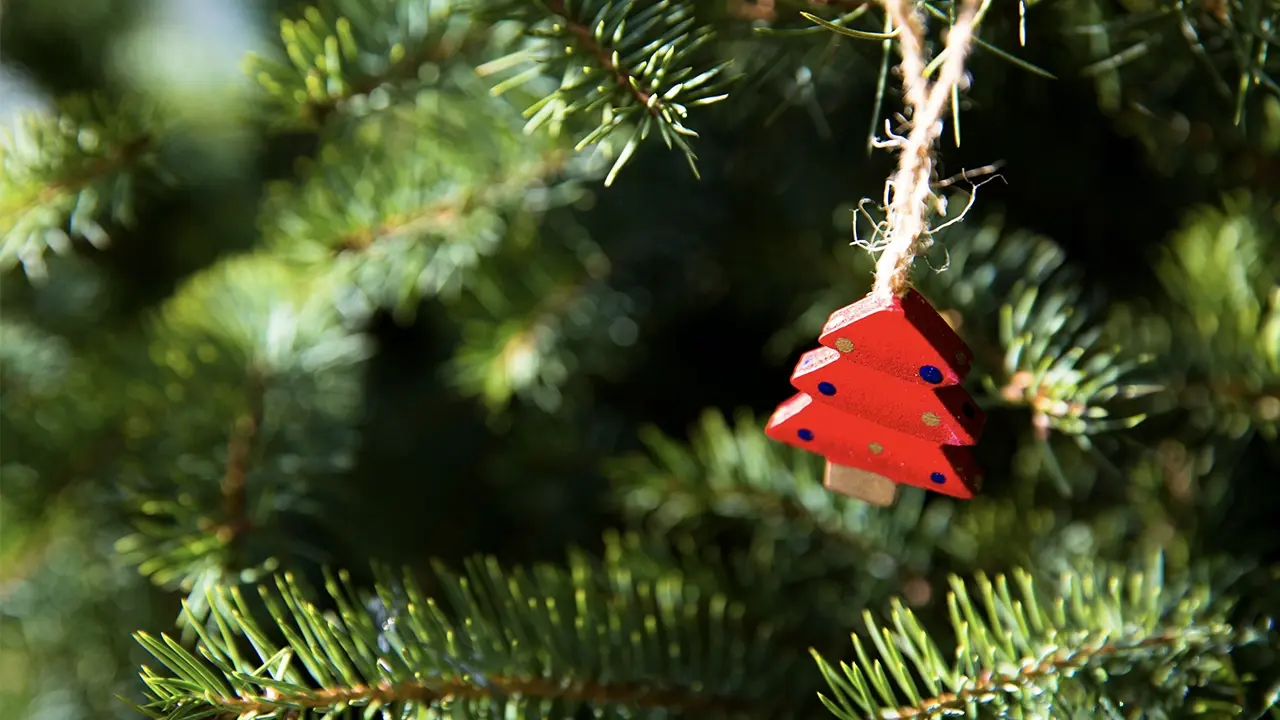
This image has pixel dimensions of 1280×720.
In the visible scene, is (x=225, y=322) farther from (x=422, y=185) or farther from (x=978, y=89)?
(x=978, y=89)

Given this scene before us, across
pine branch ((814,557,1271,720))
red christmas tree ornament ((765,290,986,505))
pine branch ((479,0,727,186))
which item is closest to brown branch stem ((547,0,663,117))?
pine branch ((479,0,727,186))

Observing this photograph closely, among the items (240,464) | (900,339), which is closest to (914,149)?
(900,339)

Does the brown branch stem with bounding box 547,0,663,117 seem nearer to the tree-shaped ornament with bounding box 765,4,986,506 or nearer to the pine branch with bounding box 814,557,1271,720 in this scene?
the tree-shaped ornament with bounding box 765,4,986,506

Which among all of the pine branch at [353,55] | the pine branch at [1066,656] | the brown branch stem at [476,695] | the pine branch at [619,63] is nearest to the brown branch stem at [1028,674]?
the pine branch at [1066,656]

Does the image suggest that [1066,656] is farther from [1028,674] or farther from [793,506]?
[793,506]

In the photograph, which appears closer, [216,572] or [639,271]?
[216,572]

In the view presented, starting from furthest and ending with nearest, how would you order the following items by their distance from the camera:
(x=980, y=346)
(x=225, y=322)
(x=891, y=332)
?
(x=225, y=322) → (x=980, y=346) → (x=891, y=332)

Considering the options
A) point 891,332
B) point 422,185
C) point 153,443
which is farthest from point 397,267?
point 891,332

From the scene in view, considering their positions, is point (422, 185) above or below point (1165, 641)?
above
